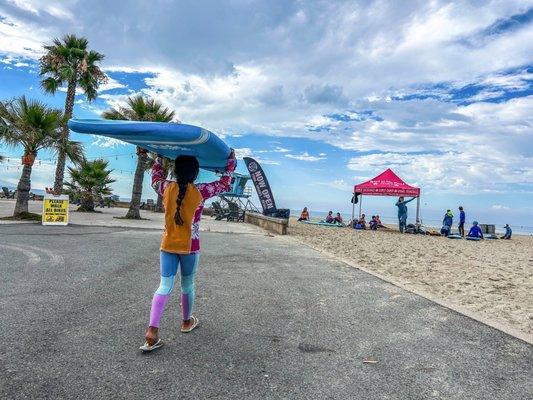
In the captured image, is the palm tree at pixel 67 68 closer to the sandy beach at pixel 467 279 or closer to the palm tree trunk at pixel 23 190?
the palm tree trunk at pixel 23 190

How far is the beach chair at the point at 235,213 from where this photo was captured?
2828cm

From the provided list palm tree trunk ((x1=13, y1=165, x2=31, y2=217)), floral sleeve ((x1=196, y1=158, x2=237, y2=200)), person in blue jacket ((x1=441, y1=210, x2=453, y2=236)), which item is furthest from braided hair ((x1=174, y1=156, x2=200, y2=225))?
person in blue jacket ((x1=441, y1=210, x2=453, y2=236))

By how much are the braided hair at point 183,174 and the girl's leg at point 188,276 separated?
1.36ft

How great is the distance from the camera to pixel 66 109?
837 inches

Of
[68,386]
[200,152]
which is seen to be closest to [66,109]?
[200,152]

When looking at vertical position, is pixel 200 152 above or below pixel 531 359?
above

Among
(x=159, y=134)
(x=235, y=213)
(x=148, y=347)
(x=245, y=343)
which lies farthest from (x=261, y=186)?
(x=148, y=347)

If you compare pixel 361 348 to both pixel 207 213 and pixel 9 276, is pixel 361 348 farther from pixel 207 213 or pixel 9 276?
pixel 207 213

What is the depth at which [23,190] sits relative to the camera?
15.9 m

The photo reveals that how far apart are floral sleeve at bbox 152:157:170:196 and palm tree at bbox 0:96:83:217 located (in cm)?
1359

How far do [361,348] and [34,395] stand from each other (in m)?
2.86

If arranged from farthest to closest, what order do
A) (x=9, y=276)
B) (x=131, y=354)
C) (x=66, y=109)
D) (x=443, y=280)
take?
1. (x=66, y=109)
2. (x=443, y=280)
3. (x=9, y=276)
4. (x=131, y=354)

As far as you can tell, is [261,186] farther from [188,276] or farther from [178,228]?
[178,228]

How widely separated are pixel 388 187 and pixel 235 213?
10.3 meters
